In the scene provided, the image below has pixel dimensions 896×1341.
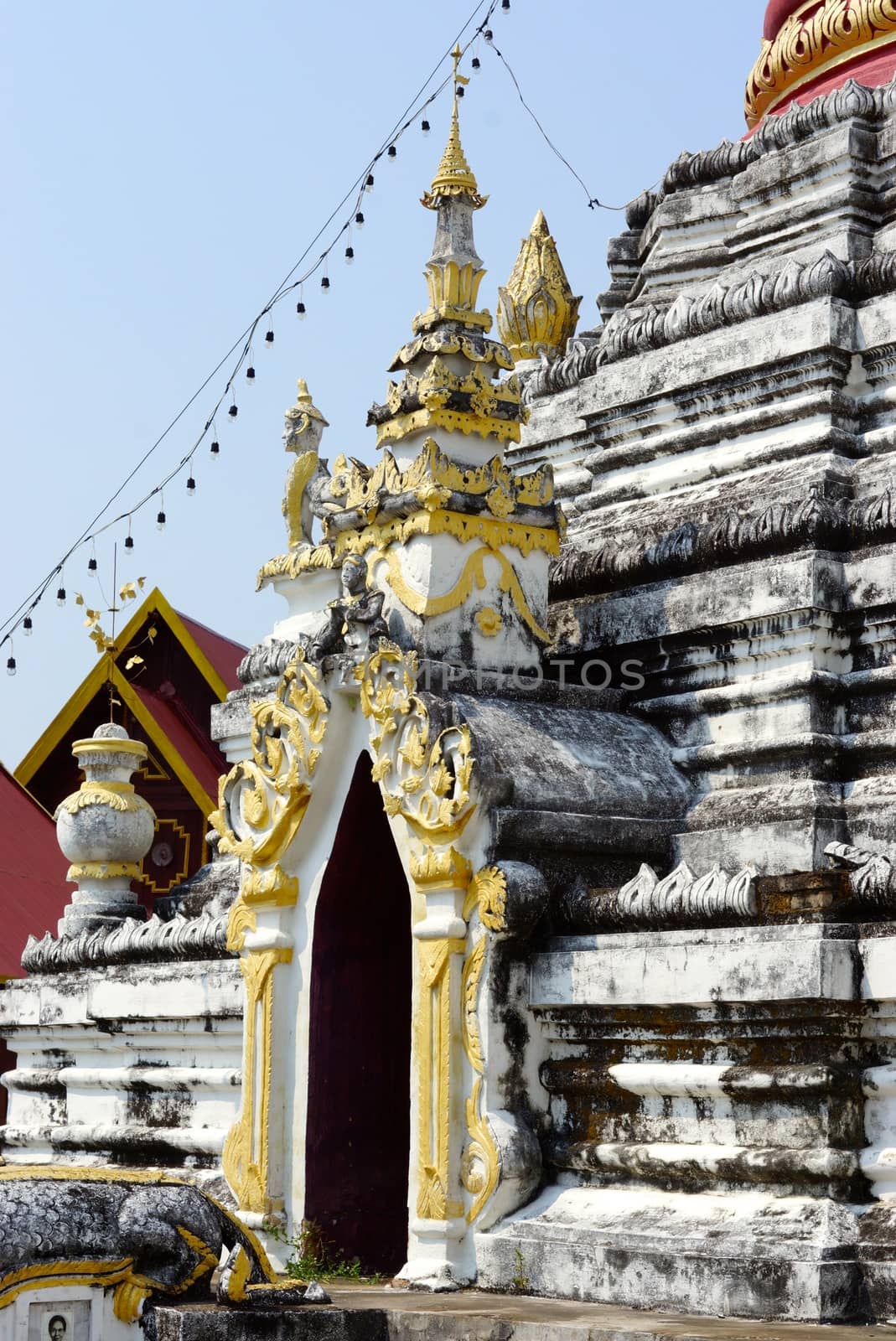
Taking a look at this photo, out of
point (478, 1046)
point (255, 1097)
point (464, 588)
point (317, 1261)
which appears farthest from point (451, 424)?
point (317, 1261)

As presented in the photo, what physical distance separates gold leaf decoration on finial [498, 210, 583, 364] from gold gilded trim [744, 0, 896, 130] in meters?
1.71

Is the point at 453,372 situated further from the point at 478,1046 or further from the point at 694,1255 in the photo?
the point at 694,1255

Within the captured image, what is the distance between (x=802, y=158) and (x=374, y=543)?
3507 mm

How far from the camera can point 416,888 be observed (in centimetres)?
822

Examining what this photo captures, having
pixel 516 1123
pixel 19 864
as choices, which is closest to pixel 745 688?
pixel 516 1123

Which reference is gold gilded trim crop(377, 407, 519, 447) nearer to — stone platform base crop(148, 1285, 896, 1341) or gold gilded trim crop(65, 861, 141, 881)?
gold gilded trim crop(65, 861, 141, 881)

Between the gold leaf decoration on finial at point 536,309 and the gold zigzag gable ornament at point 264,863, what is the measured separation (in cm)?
513

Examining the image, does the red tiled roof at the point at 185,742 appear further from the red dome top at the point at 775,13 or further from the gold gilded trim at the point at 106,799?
the red dome top at the point at 775,13

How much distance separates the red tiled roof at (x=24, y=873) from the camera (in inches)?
640

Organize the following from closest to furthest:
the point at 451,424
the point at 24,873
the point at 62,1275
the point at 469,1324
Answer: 1. the point at 62,1275
2. the point at 469,1324
3. the point at 451,424
4. the point at 24,873

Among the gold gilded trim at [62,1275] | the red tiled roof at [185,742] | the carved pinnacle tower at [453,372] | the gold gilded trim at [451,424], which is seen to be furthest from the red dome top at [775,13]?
the gold gilded trim at [62,1275]

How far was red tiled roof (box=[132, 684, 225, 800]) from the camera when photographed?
716 inches

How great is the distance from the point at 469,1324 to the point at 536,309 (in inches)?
328

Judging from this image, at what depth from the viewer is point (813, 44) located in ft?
40.5
